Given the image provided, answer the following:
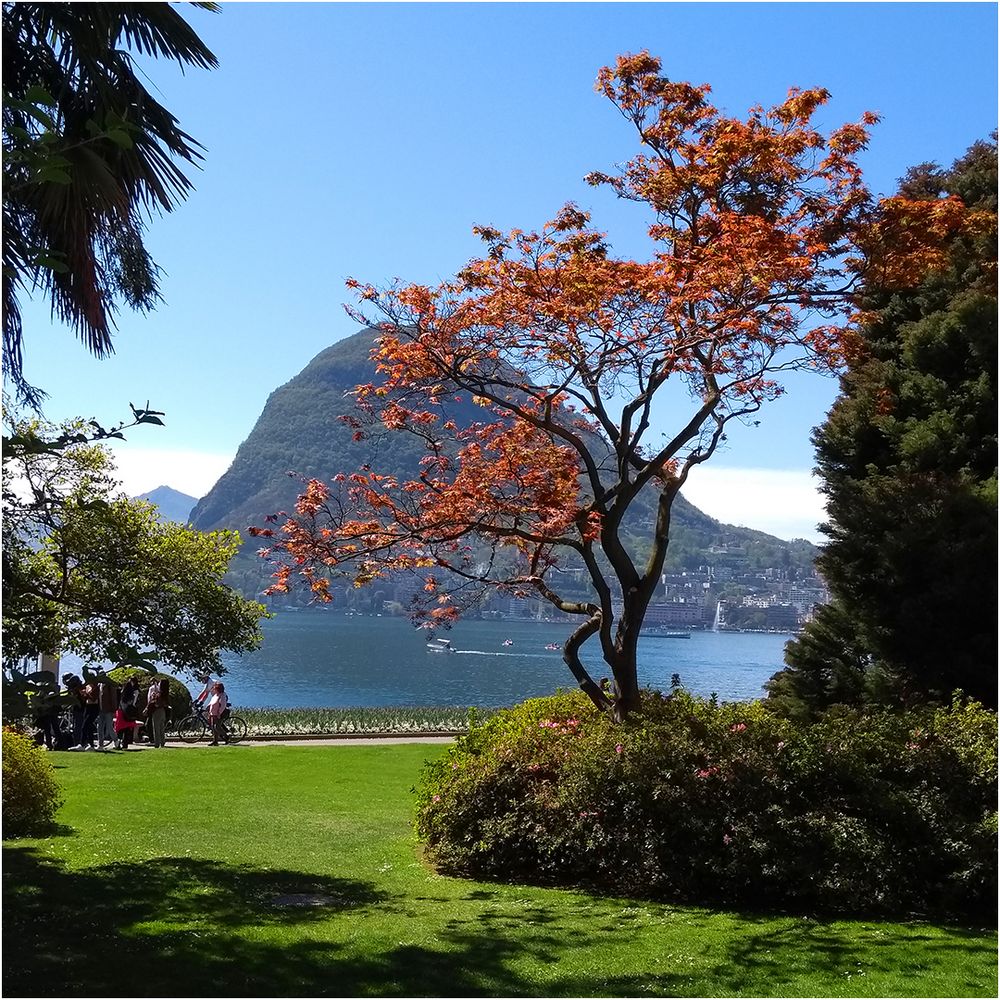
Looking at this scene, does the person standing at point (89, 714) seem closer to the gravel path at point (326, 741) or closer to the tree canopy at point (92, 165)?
the gravel path at point (326, 741)

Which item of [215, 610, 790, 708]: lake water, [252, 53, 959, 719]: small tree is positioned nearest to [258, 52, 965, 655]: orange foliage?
[252, 53, 959, 719]: small tree

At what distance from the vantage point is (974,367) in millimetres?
10805

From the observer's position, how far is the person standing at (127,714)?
16.9 meters

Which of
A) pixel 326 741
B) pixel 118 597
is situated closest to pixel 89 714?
pixel 326 741

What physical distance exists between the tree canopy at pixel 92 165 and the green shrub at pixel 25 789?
419cm

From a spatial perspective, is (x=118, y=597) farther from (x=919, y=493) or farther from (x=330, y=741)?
(x=330, y=741)

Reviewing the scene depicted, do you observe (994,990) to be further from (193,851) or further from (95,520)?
(95,520)

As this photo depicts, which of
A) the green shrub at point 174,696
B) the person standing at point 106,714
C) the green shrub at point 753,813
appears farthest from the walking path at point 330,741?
the green shrub at point 753,813

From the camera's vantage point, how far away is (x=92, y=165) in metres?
6.39

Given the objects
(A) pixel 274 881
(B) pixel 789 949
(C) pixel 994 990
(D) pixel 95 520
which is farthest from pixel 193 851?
(C) pixel 994 990

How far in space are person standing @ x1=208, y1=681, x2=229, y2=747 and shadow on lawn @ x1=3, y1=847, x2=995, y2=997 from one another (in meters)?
9.85

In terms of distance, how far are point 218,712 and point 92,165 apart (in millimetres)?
12953

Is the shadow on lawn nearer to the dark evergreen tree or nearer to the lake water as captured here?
the dark evergreen tree

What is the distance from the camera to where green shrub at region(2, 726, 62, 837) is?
9.39 meters
